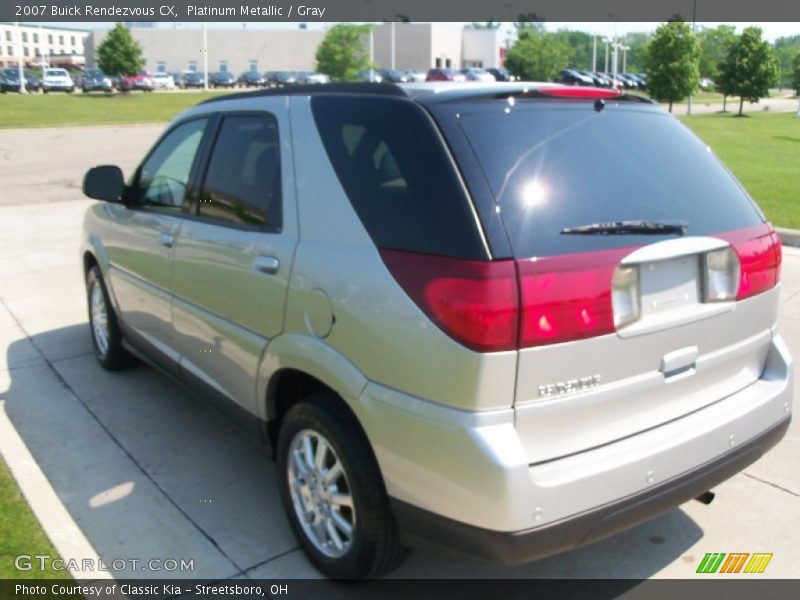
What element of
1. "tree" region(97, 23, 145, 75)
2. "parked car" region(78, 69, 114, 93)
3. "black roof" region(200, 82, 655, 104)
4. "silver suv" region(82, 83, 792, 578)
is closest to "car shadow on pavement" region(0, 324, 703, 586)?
"silver suv" region(82, 83, 792, 578)

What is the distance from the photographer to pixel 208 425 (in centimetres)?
470

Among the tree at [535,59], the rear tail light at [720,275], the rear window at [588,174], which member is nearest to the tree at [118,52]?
the tree at [535,59]

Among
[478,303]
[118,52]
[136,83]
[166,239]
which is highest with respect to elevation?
[118,52]

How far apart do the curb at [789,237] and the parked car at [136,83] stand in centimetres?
5671

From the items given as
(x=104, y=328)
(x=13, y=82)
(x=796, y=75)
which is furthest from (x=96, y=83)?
(x=104, y=328)

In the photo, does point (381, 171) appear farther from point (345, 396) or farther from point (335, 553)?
point (335, 553)

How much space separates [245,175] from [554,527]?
2.09 metres

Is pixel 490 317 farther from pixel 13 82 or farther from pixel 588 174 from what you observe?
pixel 13 82

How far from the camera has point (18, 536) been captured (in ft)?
11.2

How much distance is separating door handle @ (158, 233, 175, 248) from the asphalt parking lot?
2.86 ft

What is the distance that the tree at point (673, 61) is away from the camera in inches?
1532

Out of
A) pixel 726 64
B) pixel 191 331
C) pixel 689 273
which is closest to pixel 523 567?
pixel 689 273

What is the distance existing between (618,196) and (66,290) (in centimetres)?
659

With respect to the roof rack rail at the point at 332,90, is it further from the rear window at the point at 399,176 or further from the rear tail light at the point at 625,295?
the rear tail light at the point at 625,295
